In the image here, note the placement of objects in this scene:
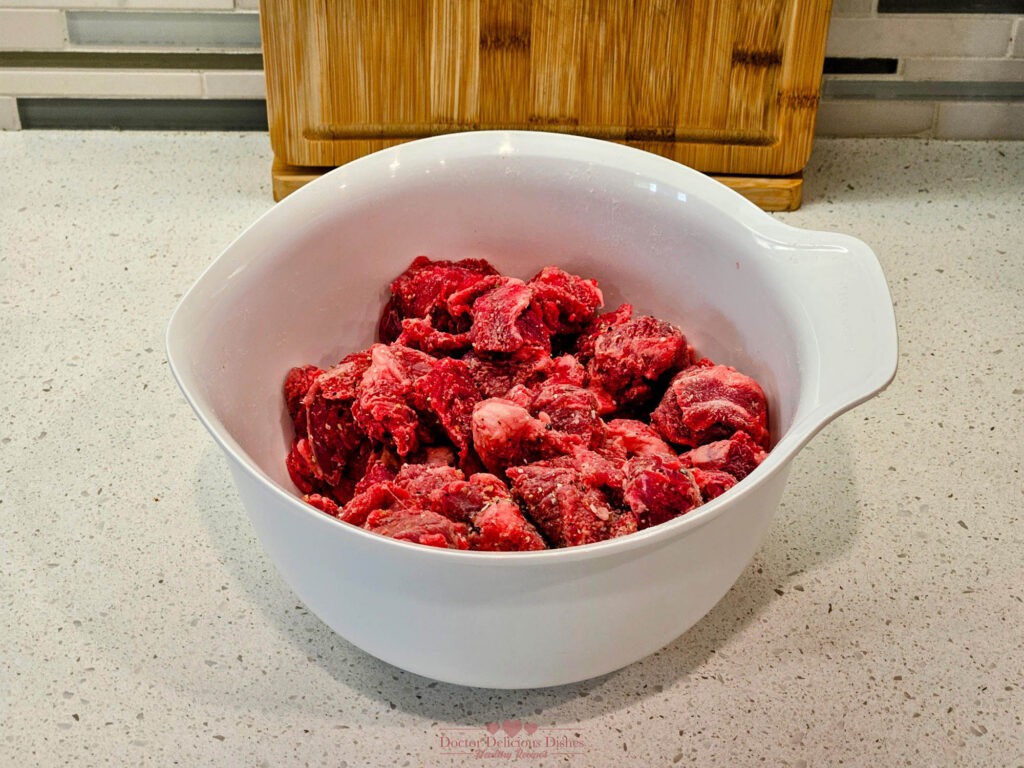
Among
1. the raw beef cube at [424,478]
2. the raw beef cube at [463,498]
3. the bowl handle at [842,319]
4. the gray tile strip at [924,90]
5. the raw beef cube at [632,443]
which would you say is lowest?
the raw beef cube at [632,443]

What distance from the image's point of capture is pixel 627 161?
1.19 m

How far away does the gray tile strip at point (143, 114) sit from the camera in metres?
1.85

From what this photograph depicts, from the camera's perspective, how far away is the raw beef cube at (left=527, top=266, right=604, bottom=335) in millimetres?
1184

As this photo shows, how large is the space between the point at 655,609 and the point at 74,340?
2.91 ft

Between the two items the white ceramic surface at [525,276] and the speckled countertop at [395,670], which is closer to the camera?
the white ceramic surface at [525,276]

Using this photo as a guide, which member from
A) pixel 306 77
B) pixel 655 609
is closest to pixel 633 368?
pixel 655 609

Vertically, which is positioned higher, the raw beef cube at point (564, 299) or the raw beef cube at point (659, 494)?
the raw beef cube at point (564, 299)

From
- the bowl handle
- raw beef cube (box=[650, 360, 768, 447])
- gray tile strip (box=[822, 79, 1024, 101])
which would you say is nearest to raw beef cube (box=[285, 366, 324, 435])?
raw beef cube (box=[650, 360, 768, 447])

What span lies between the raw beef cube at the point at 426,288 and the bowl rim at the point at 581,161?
12 cm

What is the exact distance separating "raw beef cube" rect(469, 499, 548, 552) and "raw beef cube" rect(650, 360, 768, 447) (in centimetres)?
24

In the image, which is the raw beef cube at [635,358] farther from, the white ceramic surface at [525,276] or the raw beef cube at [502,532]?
the raw beef cube at [502,532]

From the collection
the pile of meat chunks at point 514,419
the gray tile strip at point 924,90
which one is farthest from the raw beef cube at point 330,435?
the gray tile strip at point 924,90

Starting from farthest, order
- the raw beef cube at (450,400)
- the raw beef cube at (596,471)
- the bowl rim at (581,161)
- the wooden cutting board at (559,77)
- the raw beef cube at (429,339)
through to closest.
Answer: the wooden cutting board at (559,77), the raw beef cube at (429,339), the raw beef cube at (450,400), the raw beef cube at (596,471), the bowl rim at (581,161)

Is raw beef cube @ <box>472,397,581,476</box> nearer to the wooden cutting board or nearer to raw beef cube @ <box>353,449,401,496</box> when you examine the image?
raw beef cube @ <box>353,449,401,496</box>
